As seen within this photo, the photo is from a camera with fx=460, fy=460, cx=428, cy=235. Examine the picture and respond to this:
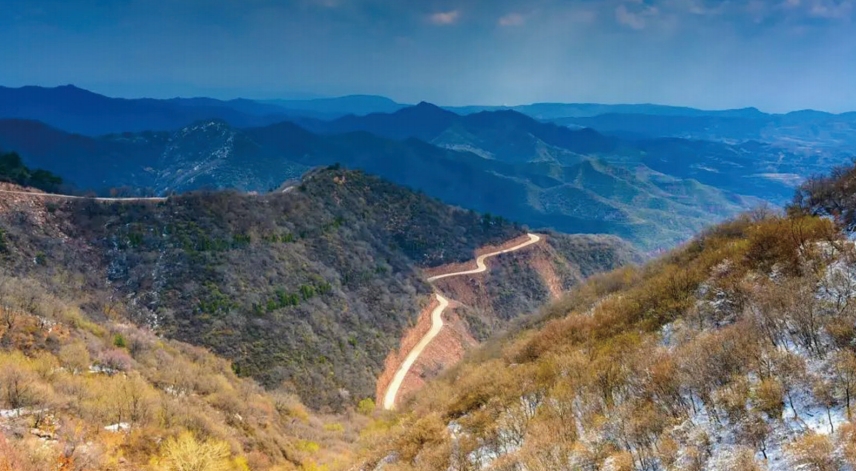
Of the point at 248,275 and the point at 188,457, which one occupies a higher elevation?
the point at 248,275

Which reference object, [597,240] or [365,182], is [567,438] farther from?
[597,240]

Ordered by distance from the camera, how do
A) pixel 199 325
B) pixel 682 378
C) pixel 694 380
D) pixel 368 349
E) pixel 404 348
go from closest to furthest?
1. pixel 694 380
2. pixel 682 378
3. pixel 199 325
4. pixel 368 349
5. pixel 404 348

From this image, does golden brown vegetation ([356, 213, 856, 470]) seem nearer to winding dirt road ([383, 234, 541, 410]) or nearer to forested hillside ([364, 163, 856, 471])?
forested hillside ([364, 163, 856, 471])

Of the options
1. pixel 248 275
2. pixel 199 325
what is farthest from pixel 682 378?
pixel 248 275

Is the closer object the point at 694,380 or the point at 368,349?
the point at 694,380

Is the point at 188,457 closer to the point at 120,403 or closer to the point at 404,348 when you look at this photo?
the point at 120,403

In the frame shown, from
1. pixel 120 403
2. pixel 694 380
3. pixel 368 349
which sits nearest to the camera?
pixel 694 380

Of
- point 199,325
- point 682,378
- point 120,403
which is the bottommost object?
point 199,325

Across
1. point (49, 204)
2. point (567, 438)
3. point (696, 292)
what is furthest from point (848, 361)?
point (49, 204)
